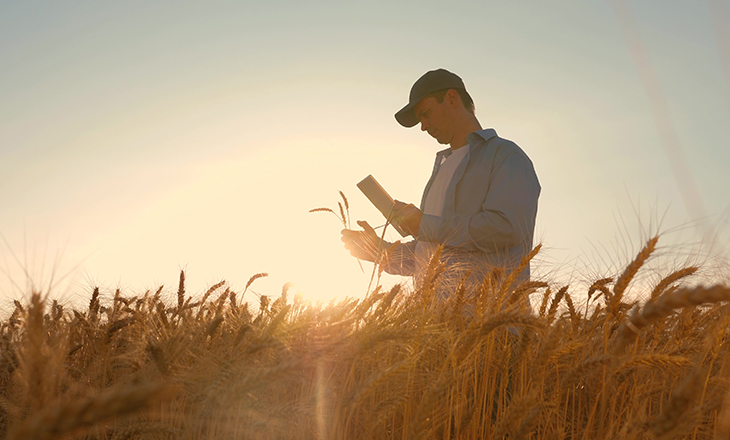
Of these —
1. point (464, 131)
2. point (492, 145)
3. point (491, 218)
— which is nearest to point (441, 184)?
point (464, 131)

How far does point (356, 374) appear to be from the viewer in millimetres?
1808

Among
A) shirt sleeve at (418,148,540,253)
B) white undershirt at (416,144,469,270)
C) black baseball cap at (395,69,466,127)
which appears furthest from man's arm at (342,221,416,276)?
black baseball cap at (395,69,466,127)

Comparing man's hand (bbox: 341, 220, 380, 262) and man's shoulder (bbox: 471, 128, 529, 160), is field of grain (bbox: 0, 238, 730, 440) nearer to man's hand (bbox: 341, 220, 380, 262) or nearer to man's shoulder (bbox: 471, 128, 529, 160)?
man's hand (bbox: 341, 220, 380, 262)

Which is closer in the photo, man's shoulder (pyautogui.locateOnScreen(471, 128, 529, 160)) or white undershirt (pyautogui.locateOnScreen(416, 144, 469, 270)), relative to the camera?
man's shoulder (pyautogui.locateOnScreen(471, 128, 529, 160))

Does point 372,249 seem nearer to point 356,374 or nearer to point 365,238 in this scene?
point 365,238

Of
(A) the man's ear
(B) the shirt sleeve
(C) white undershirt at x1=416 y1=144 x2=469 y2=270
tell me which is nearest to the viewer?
(B) the shirt sleeve

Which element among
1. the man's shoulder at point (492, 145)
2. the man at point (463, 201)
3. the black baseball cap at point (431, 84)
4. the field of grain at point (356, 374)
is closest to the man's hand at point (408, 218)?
the man at point (463, 201)

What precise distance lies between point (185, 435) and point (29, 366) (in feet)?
1.59

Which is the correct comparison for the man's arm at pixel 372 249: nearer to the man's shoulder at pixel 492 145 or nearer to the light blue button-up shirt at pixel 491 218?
the light blue button-up shirt at pixel 491 218

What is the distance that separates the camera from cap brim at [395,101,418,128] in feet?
12.8

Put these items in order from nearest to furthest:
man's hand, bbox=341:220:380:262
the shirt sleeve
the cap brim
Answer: the shirt sleeve
man's hand, bbox=341:220:380:262
the cap brim

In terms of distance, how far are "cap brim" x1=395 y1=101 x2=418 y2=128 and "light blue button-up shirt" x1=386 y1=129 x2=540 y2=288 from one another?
0.86 meters

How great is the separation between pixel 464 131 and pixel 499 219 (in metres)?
1.21

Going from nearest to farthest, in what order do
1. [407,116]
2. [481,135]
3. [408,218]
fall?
[408,218] → [481,135] → [407,116]
